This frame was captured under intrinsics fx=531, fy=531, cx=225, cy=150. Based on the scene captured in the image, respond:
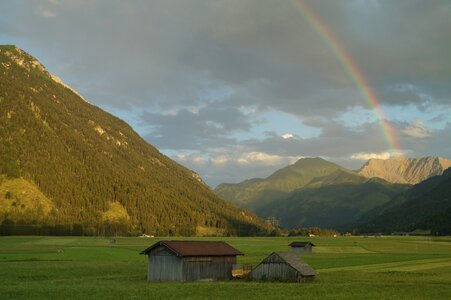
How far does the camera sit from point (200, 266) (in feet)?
233

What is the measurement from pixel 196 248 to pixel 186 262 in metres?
3.40

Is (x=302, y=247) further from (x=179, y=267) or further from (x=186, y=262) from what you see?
(x=179, y=267)

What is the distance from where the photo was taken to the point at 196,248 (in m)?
72.2

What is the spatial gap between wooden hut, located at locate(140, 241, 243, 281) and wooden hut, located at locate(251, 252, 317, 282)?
6.24 meters

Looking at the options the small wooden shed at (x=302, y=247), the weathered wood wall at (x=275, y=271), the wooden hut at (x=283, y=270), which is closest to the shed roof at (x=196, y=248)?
the weathered wood wall at (x=275, y=271)

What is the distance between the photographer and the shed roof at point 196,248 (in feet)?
229

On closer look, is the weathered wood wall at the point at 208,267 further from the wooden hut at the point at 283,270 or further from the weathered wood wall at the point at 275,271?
the wooden hut at the point at 283,270

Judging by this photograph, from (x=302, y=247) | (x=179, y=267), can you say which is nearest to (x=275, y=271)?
(x=179, y=267)

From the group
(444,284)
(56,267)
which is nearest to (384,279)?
(444,284)

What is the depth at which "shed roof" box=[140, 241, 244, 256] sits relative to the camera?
69.8 m

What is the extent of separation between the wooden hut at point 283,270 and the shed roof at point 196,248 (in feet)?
22.4

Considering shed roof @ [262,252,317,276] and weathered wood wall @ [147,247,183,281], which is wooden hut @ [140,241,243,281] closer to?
weathered wood wall @ [147,247,183,281]

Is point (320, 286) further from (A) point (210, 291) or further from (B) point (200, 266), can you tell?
(B) point (200, 266)

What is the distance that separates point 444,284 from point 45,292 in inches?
1683
